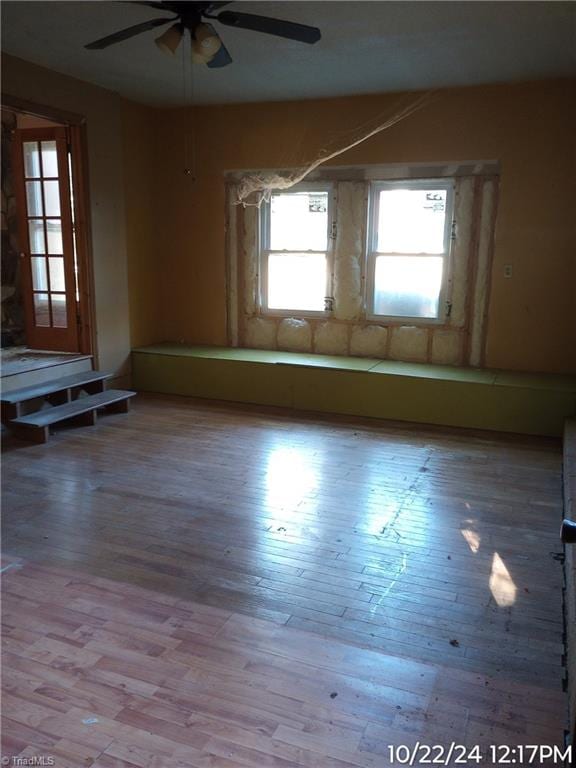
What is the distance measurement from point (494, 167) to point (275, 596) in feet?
13.4

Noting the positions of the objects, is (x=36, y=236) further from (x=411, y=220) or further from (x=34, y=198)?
(x=411, y=220)

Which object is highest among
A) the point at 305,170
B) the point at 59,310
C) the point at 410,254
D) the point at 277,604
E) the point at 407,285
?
the point at 305,170

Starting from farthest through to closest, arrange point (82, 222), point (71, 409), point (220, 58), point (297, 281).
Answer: point (297, 281) → point (82, 222) → point (71, 409) → point (220, 58)

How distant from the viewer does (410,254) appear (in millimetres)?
5418

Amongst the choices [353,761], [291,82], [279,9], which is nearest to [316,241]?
[291,82]

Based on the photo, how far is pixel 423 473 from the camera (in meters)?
3.86

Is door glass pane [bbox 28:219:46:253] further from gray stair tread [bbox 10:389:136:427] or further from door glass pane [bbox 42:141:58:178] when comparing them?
gray stair tread [bbox 10:389:136:427]

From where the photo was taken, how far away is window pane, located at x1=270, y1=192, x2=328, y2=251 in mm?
5699

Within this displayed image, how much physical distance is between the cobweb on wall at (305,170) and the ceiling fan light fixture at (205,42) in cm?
228

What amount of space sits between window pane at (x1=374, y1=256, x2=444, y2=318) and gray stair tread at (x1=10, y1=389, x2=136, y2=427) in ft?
8.23

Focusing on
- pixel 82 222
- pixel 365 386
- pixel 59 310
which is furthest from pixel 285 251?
pixel 59 310

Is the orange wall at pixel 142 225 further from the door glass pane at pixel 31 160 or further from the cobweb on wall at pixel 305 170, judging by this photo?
the cobweb on wall at pixel 305 170

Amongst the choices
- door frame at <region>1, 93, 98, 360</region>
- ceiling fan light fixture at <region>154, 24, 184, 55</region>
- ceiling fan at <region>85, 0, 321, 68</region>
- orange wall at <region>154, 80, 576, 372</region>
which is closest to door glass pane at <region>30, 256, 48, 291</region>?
door frame at <region>1, 93, 98, 360</region>

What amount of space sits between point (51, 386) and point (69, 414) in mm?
343
